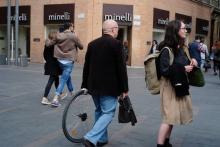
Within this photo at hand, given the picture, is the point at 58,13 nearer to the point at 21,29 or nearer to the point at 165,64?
the point at 21,29

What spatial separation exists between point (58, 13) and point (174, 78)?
76.2ft

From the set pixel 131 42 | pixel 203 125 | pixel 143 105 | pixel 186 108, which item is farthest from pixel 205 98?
pixel 131 42

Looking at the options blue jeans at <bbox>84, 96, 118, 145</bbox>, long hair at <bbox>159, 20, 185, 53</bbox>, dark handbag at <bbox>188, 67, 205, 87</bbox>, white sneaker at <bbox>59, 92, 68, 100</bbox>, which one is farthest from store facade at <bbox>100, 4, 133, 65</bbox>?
long hair at <bbox>159, 20, 185, 53</bbox>

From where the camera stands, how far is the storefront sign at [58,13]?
2744cm

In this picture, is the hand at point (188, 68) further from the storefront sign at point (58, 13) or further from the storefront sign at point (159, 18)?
the storefront sign at point (159, 18)

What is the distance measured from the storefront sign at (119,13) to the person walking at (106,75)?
68.6 ft

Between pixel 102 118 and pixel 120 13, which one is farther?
pixel 120 13

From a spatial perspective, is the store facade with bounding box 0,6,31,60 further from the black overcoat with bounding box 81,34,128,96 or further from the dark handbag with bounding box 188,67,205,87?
the dark handbag with bounding box 188,67,205,87

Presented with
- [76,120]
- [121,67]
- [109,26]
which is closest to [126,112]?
[121,67]

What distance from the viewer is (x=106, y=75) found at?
19.0 feet

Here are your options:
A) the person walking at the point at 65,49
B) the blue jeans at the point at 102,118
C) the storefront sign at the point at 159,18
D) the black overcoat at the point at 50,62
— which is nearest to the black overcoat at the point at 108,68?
the blue jeans at the point at 102,118

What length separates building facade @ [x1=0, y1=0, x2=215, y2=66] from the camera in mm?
26672

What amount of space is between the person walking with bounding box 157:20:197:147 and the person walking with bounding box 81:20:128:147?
0.53 m

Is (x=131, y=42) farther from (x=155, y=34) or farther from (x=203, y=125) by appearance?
(x=203, y=125)
